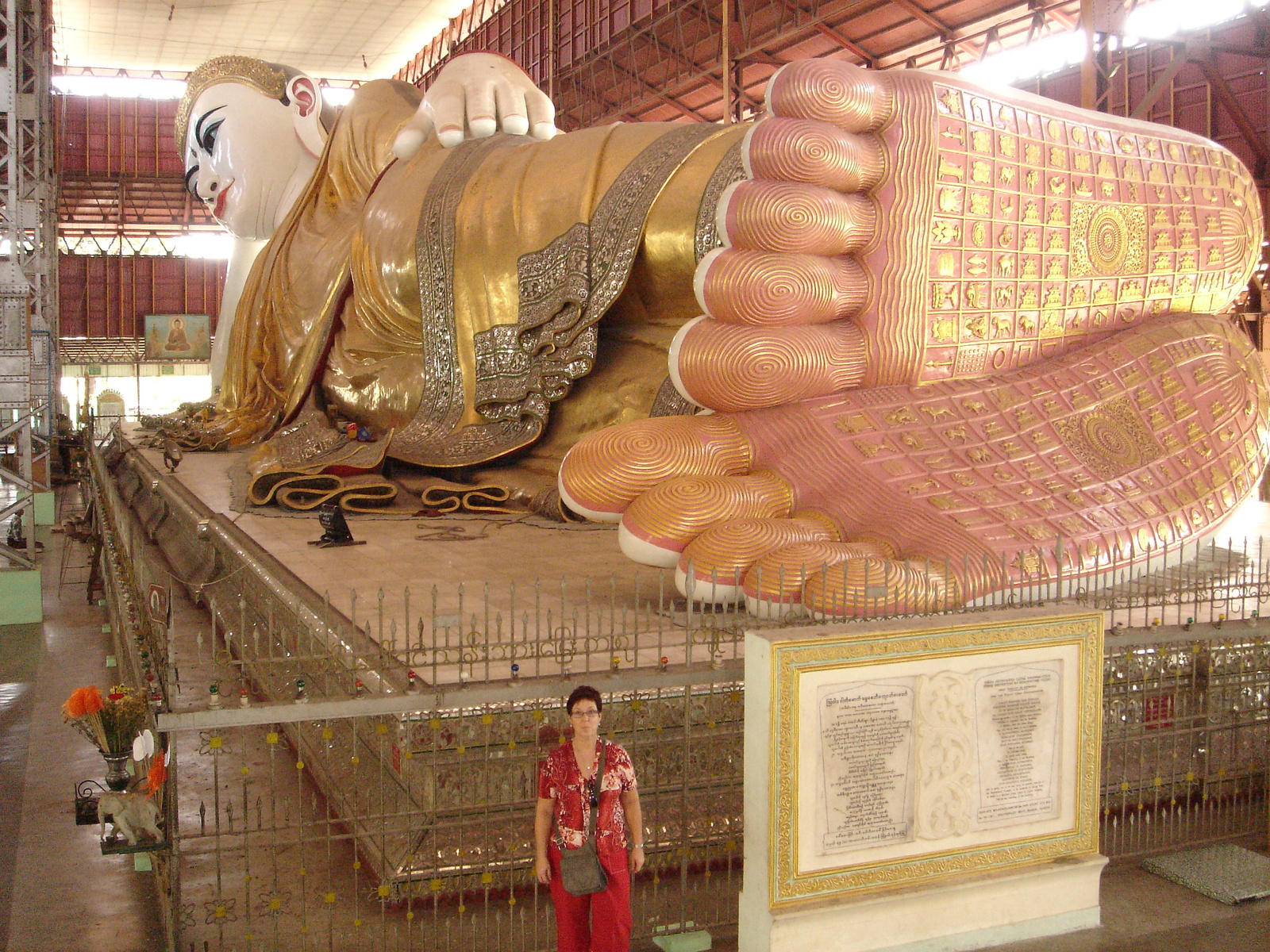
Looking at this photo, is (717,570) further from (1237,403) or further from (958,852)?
(1237,403)

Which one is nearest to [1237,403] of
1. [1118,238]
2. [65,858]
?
[1118,238]

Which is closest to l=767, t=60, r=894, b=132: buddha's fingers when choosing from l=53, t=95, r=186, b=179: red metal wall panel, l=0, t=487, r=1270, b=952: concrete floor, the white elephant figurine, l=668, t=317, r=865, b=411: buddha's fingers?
l=668, t=317, r=865, b=411: buddha's fingers

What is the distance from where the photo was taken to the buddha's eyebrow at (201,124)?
26.6 ft

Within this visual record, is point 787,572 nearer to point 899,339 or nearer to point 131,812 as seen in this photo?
point 899,339

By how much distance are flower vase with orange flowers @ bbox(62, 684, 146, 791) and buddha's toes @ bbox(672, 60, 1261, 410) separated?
5.45 feet

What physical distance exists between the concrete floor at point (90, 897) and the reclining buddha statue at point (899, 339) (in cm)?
75

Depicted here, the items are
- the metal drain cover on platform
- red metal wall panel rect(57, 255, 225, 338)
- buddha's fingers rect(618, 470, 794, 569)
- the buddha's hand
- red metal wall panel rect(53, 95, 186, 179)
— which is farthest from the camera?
red metal wall panel rect(57, 255, 225, 338)

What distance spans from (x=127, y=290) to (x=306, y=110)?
11.1m

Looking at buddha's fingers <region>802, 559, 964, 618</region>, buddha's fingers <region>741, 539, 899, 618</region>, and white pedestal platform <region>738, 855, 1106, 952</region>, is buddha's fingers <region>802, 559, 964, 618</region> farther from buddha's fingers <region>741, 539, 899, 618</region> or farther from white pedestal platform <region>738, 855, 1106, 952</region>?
white pedestal platform <region>738, 855, 1106, 952</region>

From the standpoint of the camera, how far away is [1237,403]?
3811 mm

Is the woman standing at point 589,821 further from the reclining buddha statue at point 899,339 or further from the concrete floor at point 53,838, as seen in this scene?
the concrete floor at point 53,838

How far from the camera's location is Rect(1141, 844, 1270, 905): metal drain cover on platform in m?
2.60

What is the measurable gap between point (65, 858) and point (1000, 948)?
2091 mm

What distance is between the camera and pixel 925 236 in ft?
11.3
